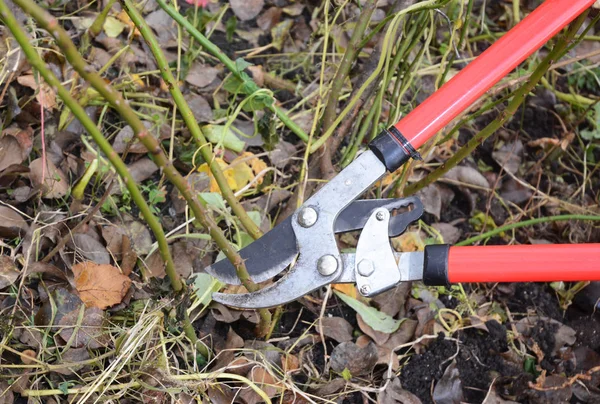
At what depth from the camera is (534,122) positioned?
2219 mm

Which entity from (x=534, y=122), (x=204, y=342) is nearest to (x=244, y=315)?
(x=204, y=342)

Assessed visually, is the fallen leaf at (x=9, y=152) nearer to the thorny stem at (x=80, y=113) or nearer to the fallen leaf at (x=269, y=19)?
the thorny stem at (x=80, y=113)

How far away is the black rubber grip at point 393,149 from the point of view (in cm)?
140

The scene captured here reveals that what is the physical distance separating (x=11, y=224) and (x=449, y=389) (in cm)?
106

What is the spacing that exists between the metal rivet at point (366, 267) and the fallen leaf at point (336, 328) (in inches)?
13.2

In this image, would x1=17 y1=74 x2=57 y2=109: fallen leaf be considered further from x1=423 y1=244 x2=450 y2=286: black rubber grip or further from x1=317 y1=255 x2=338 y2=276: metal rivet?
x1=423 y1=244 x2=450 y2=286: black rubber grip

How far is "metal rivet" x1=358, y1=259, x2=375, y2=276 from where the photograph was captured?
1.38 metres

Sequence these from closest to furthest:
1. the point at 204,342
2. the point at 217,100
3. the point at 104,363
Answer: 1. the point at 104,363
2. the point at 204,342
3. the point at 217,100

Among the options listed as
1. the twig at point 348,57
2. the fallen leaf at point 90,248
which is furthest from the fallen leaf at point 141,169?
the twig at point 348,57

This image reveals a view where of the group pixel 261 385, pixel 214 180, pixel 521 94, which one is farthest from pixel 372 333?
pixel 521 94

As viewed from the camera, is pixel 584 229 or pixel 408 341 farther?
pixel 584 229

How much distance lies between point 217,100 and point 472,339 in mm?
944

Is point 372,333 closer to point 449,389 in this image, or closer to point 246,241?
point 449,389

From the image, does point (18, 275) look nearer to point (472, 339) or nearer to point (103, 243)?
point (103, 243)
